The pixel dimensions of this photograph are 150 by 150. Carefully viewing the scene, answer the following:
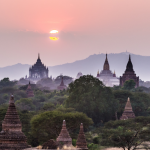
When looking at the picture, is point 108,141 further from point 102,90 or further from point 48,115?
point 102,90

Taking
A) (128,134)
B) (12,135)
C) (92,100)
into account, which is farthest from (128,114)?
(12,135)

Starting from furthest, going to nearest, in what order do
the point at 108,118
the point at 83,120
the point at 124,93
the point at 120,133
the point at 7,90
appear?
the point at 7,90 → the point at 124,93 → the point at 108,118 → the point at 83,120 → the point at 120,133

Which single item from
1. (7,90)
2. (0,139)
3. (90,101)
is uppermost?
(7,90)

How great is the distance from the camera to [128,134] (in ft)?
157

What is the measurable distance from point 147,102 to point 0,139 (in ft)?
195

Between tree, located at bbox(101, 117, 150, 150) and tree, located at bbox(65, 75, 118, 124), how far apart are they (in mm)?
9881

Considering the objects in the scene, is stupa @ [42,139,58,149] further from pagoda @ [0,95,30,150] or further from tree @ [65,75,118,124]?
tree @ [65,75,118,124]

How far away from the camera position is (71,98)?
7444 cm

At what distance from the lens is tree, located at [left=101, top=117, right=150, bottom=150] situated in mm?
47156

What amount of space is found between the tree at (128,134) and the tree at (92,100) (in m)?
9.88

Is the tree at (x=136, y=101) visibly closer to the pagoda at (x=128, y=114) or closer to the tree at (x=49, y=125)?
the pagoda at (x=128, y=114)

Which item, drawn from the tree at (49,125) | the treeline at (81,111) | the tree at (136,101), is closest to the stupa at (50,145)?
the treeline at (81,111)

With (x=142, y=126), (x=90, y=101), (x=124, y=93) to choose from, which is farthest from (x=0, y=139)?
(x=124, y=93)

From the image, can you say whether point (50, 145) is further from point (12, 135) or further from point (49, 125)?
point (49, 125)
